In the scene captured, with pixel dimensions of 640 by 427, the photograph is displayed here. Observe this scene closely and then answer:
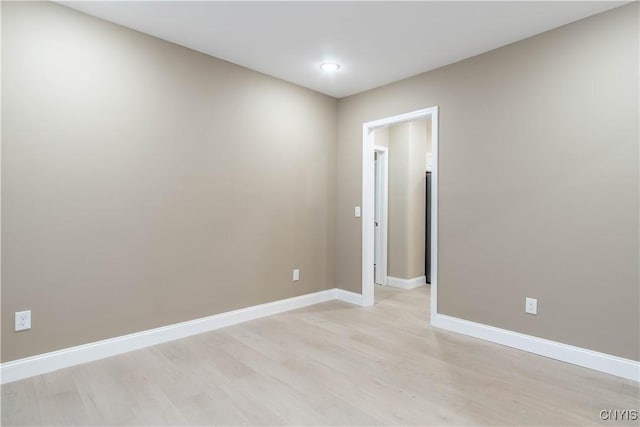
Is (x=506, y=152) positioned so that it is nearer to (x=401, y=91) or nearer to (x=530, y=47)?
(x=530, y=47)

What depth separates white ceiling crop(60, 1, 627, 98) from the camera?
Answer: 97.8 inches

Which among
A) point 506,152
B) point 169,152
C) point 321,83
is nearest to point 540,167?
point 506,152

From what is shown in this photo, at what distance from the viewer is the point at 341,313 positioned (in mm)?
3908

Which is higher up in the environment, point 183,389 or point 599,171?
point 599,171

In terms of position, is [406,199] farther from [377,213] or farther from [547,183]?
[547,183]

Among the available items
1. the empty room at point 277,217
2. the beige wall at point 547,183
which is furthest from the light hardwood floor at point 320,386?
the beige wall at point 547,183

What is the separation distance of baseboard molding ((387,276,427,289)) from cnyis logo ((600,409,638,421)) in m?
3.14

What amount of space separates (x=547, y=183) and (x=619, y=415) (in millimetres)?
1601

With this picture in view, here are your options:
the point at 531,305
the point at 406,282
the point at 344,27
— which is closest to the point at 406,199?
the point at 406,282

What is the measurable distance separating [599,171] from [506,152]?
0.67 m

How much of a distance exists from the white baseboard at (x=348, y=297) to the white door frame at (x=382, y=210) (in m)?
1.10

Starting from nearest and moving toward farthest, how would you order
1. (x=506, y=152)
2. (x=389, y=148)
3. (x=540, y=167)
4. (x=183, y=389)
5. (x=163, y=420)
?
(x=163, y=420), (x=183, y=389), (x=540, y=167), (x=506, y=152), (x=389, y=148)

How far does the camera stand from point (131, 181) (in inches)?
111

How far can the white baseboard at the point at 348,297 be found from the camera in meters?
4.27
